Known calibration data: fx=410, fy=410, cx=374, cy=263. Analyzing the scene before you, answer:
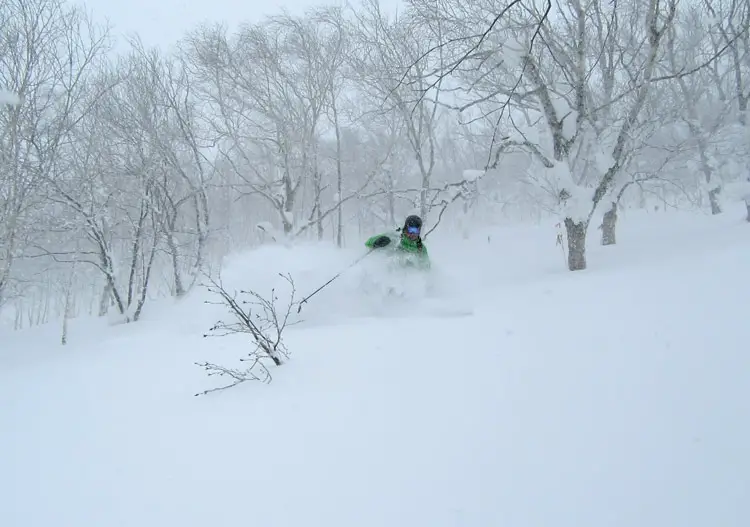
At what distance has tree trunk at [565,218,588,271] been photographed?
300 inches

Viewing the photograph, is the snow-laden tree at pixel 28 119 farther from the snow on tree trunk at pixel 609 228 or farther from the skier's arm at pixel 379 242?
the snow on tree trunk at pixel 609 228

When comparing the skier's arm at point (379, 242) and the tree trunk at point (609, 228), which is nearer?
the skier's arm at point (379, 242)

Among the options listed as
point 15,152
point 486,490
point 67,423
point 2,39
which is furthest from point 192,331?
point 2,39

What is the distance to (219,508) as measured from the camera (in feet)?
6.33

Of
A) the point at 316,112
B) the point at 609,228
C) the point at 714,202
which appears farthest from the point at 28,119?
the point at 714,202

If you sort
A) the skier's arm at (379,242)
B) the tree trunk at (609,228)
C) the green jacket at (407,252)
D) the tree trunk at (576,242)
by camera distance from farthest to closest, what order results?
the tree trunk at (609,228) → the tree trunk at (576,242) → the skier's arm at (379,242) → the green jacket at (407,252)

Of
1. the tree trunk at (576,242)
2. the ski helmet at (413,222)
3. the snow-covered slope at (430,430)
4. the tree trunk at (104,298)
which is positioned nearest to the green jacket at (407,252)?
the ski helmet at (413,222)

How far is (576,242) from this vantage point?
25.3ft

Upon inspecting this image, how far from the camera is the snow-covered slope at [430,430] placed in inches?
70.6

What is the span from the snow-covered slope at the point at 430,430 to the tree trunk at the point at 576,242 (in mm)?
3394

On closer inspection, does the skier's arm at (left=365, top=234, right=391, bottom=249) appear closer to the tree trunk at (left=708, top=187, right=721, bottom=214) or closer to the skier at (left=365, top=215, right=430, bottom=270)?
the skier at (left=365, top=215, right=430, bottom=270)

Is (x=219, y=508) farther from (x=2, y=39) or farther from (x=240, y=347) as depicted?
(x=2, y=39)

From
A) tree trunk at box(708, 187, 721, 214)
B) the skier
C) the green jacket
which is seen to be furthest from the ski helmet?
tree trunk at box(708, 187, 721, 214)

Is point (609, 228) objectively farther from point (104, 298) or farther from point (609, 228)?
point (104, 298)
